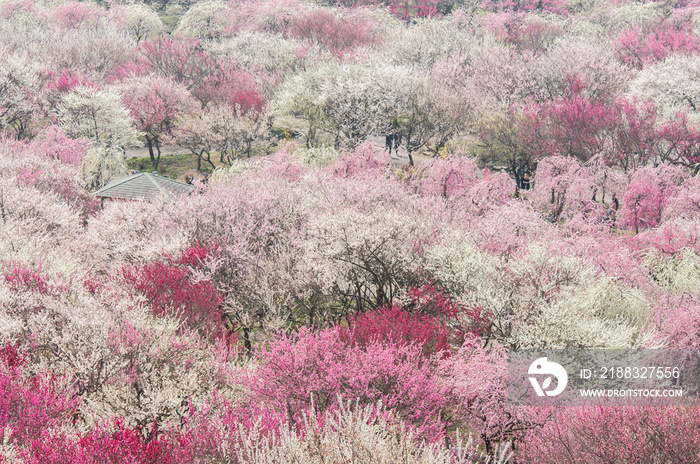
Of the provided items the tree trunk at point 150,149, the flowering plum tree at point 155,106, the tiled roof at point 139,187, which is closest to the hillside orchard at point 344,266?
the tree trunk at point 150,149

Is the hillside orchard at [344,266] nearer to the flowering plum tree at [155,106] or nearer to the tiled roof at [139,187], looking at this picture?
the flowering plum tree at [155,106]

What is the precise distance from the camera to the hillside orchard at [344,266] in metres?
11.8

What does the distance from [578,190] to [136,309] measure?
24610 mm

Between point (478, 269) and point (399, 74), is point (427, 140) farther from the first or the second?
point (478, 269)

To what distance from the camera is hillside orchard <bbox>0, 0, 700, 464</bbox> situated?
38.8 ft

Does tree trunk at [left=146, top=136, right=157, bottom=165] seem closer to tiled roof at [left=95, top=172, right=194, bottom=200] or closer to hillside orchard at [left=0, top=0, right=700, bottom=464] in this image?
hillside orchard at [left=0, top=0, right=700, bottom=464]

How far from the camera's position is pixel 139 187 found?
3431cm

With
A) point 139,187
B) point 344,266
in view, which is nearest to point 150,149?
point 139,187

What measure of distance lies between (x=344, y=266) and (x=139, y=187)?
19516 mm

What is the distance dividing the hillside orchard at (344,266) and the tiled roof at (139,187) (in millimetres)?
1456

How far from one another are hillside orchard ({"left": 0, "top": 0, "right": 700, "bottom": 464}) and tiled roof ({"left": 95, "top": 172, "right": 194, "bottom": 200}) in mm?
1456

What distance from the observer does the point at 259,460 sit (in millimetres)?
9148

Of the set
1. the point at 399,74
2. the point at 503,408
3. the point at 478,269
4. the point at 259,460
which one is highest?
the point at 399,74

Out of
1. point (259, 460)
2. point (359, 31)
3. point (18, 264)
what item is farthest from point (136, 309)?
point (359, 31)
